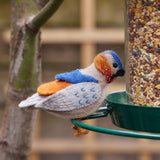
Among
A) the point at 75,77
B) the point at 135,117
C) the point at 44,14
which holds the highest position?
the point at 44,14

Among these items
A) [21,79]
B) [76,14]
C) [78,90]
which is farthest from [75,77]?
[76,14]

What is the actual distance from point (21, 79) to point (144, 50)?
392 mm

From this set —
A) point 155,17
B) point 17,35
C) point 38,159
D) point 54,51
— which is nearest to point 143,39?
point 155,17

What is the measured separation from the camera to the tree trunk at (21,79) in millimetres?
1164

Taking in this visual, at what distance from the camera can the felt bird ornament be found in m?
1.06

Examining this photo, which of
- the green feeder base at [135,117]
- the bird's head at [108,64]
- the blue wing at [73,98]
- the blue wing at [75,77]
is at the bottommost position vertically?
the green feeder base at [135,117]

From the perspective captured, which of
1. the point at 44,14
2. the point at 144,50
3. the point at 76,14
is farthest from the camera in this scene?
the point at 76,14

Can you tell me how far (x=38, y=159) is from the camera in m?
2.88

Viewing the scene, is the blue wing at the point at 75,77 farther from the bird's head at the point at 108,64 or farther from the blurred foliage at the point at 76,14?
the blurred foliage at the point at 76,14

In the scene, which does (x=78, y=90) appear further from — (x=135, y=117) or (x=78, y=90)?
(x=135, y=117)

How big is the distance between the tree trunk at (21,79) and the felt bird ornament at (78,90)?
0.40 ft

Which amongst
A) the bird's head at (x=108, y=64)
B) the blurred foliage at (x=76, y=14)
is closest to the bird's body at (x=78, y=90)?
the bird's head at (x=108, y=64)

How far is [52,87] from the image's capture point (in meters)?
1.08

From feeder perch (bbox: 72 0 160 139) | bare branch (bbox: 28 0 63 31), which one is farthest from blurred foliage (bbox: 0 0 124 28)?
bare branch (bbox: 28 0 63 31)
